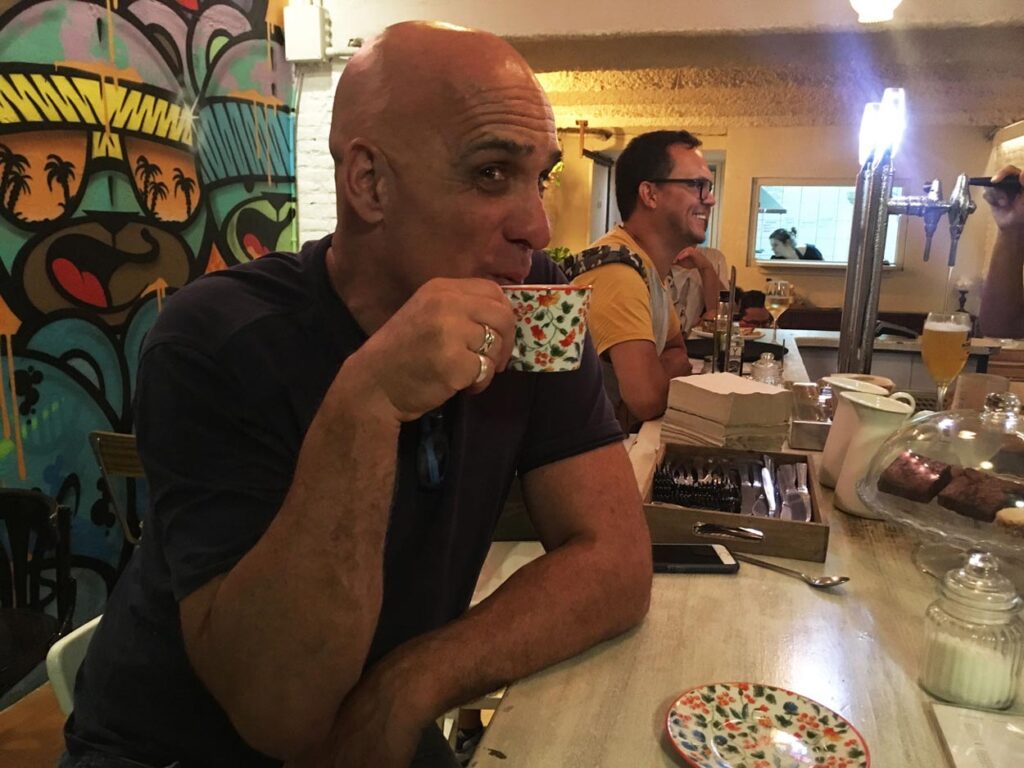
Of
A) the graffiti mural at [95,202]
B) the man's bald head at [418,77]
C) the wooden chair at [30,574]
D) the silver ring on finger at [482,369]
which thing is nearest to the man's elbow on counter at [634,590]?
the silver ring on finger at [482,369]

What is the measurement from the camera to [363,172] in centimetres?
100

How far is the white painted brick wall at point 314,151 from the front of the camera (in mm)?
4078

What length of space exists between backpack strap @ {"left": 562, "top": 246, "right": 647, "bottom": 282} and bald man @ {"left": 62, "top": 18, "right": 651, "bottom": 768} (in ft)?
4.44

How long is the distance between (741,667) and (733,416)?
31.8 inches

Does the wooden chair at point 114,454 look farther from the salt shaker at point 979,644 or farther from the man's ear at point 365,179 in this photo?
the salt shaker at point 979,644

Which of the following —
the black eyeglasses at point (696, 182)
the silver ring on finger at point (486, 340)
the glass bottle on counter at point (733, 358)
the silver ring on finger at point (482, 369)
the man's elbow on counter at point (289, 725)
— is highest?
the black eyeglasses at point (696, 182)

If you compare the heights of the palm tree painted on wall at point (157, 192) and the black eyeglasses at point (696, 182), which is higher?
the black eyeglasses at point (696, 182)

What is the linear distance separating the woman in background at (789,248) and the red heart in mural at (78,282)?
6.88 metres

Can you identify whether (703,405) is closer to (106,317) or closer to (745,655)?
(745,655)

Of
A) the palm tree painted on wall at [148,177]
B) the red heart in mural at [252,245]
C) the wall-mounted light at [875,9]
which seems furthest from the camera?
the red heart in mural at [252,245]

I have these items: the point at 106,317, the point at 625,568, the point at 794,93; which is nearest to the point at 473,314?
the point at 625,568

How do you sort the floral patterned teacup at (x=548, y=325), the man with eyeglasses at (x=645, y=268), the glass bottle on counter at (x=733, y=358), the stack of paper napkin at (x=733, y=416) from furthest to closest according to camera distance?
the glass bottle on counter at (x=733, y=358) < the man with eyeglasses at (x=645, y=268) < the stack of paper napkin at (x=733, y=416) < the floral patterned teacup at (x=548, y=325)

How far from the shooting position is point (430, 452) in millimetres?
1042

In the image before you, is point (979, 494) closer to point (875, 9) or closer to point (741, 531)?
point (741, 531)
